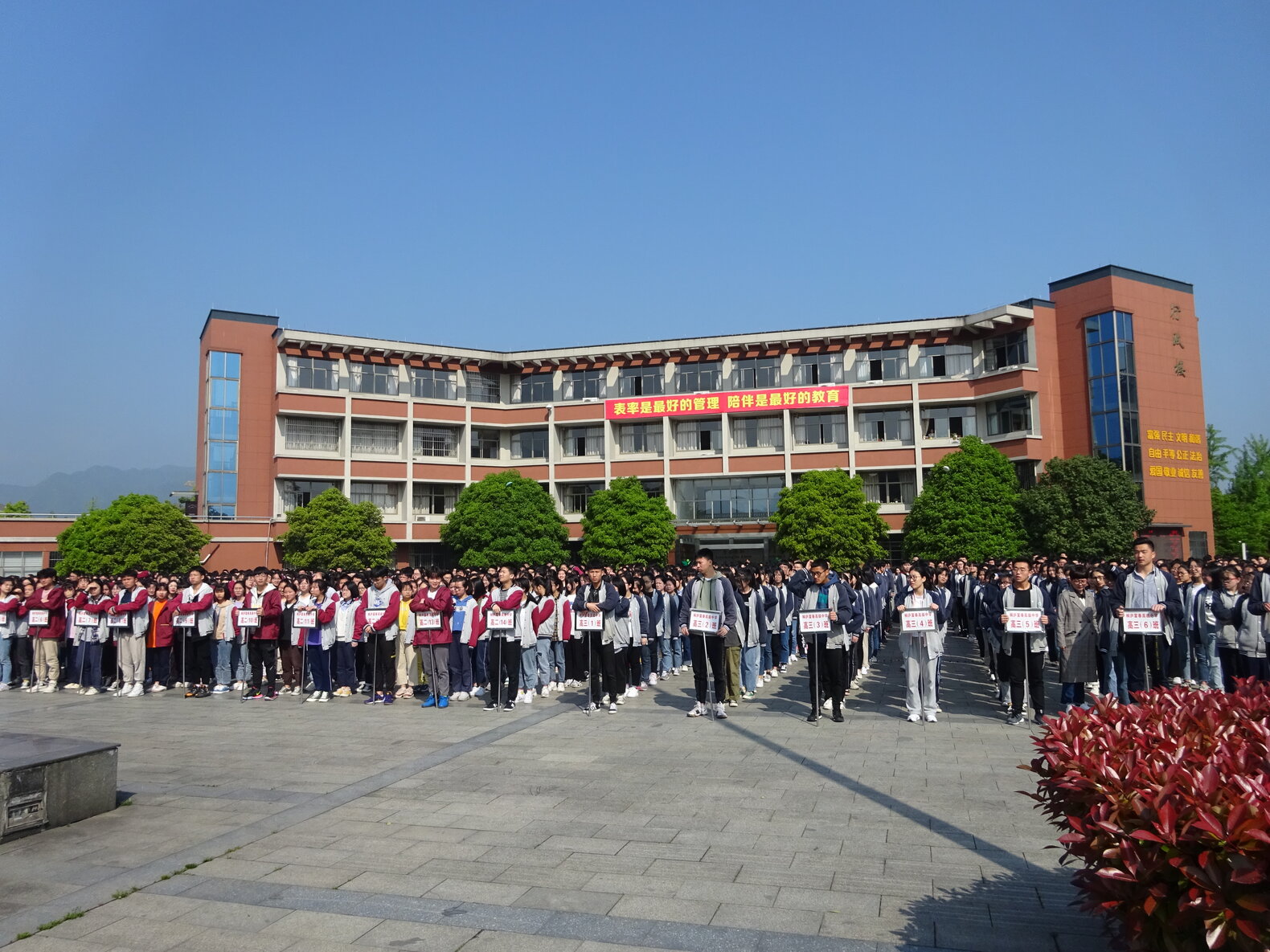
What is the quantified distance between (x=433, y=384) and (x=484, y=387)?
3.19 m

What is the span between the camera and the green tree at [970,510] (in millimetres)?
40031

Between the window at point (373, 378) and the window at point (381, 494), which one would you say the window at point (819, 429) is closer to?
the window at point (381, 494)

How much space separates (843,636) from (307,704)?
25.0ft

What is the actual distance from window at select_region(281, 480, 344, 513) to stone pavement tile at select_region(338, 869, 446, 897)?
45551 millimetres

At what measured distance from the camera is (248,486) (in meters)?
48.3

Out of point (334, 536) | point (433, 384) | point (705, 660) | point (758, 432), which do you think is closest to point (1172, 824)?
point (705, 660)

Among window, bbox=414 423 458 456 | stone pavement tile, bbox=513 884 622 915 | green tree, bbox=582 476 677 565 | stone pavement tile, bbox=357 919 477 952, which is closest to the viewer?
stone pavement tile, bbox=357 919 477 952

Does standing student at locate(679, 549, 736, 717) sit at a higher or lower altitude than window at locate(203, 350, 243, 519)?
lower

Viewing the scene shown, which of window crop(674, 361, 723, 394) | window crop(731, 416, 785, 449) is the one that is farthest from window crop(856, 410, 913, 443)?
window crop(674, 361, 723, 394)

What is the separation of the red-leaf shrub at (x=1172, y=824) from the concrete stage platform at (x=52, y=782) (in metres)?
6.71

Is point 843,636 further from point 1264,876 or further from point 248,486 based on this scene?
point 248,486

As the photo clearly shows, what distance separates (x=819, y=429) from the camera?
50.4 meters

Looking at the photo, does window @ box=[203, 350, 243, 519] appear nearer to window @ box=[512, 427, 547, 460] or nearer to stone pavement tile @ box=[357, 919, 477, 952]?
window @ box=[512, 427, 547, 460]

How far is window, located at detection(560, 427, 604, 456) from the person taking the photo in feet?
176
